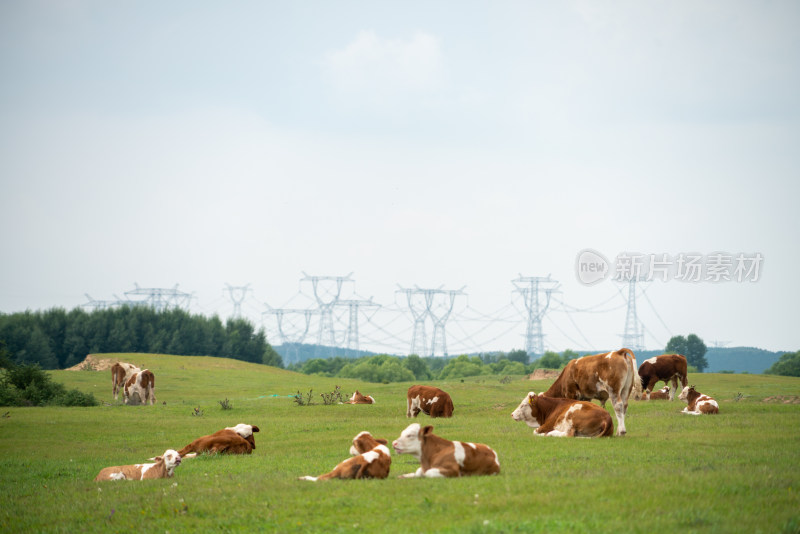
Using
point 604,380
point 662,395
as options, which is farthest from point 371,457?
point 662,395

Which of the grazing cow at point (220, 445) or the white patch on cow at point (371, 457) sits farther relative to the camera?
the grazing cow at point (220, 445)

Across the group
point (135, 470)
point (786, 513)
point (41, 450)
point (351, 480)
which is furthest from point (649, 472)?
point (41, 450)

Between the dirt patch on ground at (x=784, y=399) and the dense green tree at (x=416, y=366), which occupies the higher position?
the dirt patch on ground at (x=784, y=399)

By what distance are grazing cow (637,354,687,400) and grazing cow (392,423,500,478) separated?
1875 centimetres

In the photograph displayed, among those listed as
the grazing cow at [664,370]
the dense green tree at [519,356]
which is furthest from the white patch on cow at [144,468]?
the dense green tree at [519,356]

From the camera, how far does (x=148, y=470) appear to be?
14.0 metres

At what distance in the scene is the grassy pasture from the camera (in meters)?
8.54

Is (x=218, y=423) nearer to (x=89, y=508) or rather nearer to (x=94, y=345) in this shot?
(x=89, y=508)

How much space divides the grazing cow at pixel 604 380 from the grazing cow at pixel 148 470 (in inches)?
387

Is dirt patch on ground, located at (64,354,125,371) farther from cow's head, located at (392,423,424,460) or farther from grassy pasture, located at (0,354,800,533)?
cow's head, located at (392,423,424,460)

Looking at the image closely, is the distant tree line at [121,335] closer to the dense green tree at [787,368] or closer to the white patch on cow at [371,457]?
the dense green tree at [787,368]

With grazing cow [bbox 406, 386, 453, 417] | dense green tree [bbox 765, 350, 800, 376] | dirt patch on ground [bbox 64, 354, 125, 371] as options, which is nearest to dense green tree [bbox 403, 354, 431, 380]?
dirt patch on ground [bbox 64, 354, 125, 371]

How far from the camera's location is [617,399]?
703 inches

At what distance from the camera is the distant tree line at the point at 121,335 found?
298 feet
